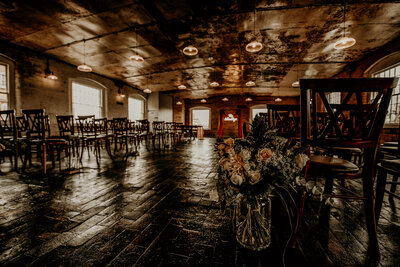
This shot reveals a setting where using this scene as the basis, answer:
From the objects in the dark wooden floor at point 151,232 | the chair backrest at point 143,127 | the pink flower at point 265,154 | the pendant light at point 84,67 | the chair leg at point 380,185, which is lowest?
the dark wooden floor at point 151,232

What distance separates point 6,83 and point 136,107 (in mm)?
6773

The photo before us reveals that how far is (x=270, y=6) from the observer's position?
3766 millimetres

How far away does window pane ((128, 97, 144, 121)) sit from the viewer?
438 inches

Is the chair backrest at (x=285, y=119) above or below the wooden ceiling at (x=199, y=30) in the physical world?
below

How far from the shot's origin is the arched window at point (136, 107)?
11117 mm

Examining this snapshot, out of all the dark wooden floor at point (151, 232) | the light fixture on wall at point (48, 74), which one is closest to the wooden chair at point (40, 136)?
the dark wooden floor at point (151, 232)

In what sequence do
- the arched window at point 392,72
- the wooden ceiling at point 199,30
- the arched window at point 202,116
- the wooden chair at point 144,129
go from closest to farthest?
the wooden ceiling at point 199,30, the arched window at point 392,72, the wooden chair at point 144,129, the arched window at point 202,116

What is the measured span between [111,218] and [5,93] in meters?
6.85

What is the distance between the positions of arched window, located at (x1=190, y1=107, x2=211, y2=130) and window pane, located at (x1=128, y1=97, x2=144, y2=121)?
203 inches

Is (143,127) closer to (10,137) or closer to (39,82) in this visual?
(10,137)

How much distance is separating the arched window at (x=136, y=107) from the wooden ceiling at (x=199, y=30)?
148 inches

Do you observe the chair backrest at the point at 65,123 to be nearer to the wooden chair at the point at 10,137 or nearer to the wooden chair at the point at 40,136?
the wooden chair at the point at 40,136

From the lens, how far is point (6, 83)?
5.24 meters

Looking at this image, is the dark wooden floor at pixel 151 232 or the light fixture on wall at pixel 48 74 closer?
the dark wooden floor at pixel 151 232
